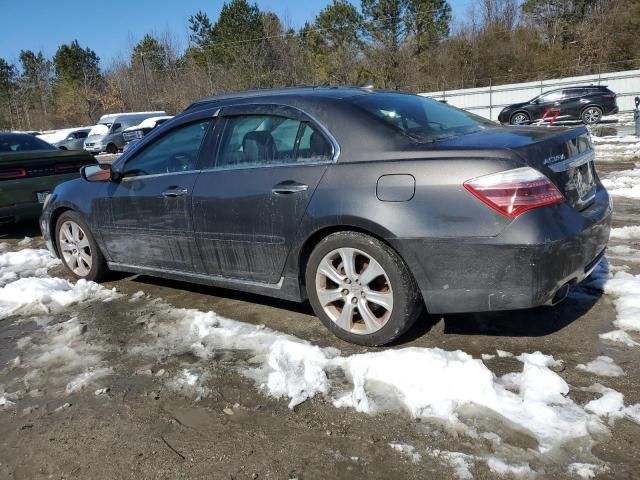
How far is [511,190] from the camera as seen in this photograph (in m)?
2.90

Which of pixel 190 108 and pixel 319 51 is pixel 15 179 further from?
pixel 319 51

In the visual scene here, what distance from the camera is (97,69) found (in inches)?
2456

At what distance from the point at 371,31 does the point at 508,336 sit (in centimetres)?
4472

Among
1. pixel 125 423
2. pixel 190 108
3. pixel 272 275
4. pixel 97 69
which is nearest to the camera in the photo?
pixel 125 423

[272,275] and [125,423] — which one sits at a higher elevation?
[272,275]

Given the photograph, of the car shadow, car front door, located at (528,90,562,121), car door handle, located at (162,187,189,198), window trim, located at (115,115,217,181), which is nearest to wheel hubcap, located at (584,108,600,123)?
car front door, located at (528,90,562,121)

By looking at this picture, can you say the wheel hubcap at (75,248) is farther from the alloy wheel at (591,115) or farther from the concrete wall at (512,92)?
the concrete wall at (512,92)

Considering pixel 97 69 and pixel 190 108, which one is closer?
pixel 190 108

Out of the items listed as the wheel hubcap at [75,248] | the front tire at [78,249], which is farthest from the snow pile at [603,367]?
the wheel hubcap at [75,248]

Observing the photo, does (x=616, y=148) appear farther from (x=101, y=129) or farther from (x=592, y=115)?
(x=101, y=129)

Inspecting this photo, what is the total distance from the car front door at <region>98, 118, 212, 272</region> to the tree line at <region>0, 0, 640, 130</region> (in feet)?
122

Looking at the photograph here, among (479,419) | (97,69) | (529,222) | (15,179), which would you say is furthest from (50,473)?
(97,69)

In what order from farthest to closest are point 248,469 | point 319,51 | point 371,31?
1. point 319,51
2. point 371,31
3. point 248,469

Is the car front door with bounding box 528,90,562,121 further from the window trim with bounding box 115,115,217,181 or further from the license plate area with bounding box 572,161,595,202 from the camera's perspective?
the window trim with bounding box 115,115,217,181
